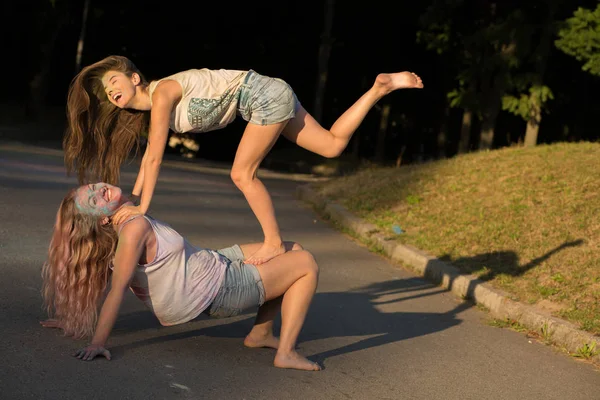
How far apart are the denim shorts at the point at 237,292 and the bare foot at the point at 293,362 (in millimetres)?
363

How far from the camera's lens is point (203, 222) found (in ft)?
39.3

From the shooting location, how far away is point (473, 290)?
905cm

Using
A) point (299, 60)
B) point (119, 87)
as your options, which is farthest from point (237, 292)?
point (299, 60)

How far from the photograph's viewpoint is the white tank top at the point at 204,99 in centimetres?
643

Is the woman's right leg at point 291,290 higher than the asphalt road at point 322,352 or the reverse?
higher

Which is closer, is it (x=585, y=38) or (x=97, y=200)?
(x=97, y=200)

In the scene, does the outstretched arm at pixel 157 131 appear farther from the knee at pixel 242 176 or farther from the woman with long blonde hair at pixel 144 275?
the knee at pixel 242 176

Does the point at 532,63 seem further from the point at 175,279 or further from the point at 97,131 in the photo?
the point at 175,279

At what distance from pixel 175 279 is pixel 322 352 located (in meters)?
1.29

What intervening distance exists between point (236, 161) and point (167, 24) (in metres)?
34.9

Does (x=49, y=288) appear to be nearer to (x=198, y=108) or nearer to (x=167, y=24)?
(x=198, y=108)

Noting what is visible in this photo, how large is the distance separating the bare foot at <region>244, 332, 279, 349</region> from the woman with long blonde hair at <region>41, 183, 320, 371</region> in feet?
→ 1.15

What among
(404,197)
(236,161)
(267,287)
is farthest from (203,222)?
(267,287)

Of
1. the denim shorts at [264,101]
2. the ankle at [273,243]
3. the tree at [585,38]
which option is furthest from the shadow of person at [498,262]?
the tree at [585,38]
